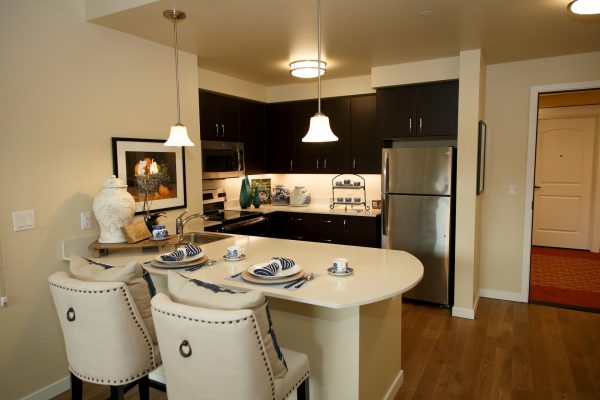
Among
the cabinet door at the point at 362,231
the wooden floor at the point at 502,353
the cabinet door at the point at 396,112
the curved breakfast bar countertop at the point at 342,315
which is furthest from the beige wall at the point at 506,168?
the curved breakfast bar countertop at the point at 342,315

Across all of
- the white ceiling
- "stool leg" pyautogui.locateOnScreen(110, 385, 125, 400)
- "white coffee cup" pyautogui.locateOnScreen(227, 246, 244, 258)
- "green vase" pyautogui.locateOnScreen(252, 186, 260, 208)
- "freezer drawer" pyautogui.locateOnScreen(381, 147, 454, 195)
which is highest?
the white ceiling

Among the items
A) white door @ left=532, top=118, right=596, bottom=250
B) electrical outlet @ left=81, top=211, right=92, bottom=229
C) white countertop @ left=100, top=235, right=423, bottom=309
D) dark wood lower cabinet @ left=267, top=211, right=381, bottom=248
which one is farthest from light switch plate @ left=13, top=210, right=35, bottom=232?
white door @ left=532, top=118, right=596, bottom=250

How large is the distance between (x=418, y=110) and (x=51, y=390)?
12.6 ft

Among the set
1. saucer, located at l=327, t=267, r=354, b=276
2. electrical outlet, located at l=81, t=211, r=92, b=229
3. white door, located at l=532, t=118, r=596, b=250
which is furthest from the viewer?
white door, located at l=532, t=118, r=596, b=250

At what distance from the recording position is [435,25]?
9.68 feet

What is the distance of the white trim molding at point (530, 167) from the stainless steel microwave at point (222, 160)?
3030 mm

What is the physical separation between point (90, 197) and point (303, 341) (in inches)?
71.6

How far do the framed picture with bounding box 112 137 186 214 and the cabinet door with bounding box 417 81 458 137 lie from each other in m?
2.37

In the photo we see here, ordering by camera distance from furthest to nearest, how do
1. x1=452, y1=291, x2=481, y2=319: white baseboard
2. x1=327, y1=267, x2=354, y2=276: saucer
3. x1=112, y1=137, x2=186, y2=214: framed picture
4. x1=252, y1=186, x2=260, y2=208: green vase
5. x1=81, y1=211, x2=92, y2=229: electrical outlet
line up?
x1=252, y1=186, x2=260, y2=208: green vase → x1=452, y1=291, x2=481, y2=319: white baseboard → x1=112, y1=137, x2=186, y2=214: framed picture → x1=81, y1=211, x2=92, y2=229: electrical outlet → x1=327, y1=267, x2=354, y2=276: saucer

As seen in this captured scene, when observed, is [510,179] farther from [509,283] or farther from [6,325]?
[6,325]

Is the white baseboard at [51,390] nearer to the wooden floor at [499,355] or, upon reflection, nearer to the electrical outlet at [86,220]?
the wooden floor at [499,355]

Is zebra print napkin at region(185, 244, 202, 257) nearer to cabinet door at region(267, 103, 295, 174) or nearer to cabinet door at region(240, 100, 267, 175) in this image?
cabinet door at region(240, 100, 267, 175)

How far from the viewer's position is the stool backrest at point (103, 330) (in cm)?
165

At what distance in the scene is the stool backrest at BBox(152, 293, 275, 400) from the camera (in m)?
1.35
